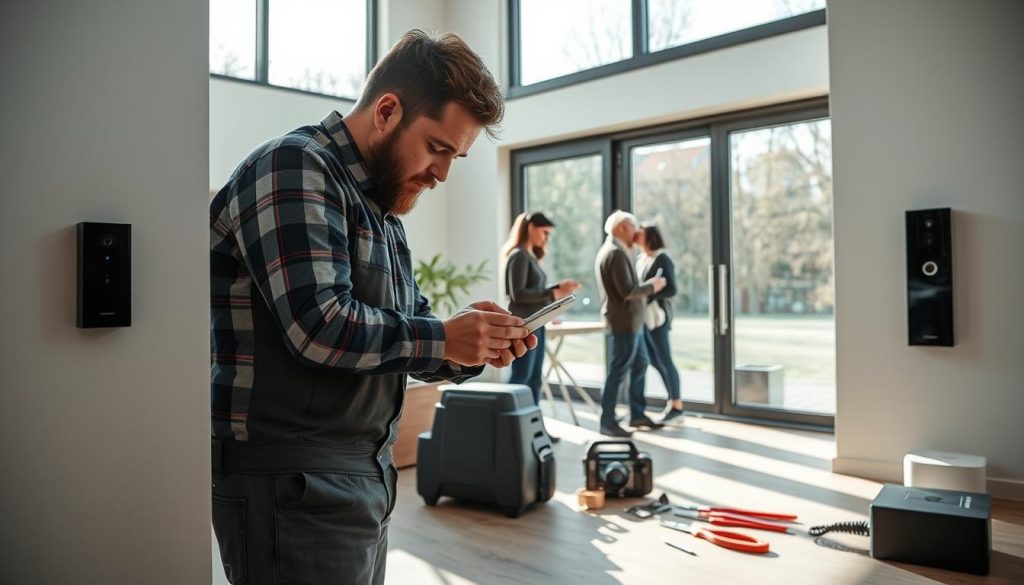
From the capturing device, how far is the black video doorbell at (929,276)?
12.6 ft

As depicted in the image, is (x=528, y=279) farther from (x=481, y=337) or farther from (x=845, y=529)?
(x=481, y=337)

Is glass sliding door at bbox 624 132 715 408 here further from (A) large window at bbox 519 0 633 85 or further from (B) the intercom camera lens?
(B) the intercom camera lens

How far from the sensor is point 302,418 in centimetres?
110

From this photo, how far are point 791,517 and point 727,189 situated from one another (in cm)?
308

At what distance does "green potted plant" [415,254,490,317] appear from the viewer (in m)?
6.73

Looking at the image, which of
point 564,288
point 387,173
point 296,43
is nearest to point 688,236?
point 564,288

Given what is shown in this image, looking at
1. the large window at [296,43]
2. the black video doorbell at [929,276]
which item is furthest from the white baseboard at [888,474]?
the large window at [296,43]

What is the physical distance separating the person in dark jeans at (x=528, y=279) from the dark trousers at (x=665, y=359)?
101 cm

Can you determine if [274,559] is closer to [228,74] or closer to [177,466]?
[177,466]

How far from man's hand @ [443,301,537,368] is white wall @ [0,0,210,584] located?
38 centimetres

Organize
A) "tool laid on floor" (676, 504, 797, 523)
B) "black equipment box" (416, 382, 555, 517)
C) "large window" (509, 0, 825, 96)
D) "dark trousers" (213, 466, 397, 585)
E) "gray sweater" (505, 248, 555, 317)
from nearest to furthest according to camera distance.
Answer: "dark trousers" (213, 466, 397, 585) < "tool laid on floor" (676, 504, 797, 523) < "black equipment box" (416, 382, 555, 517) < "gray sweater" (505, 248, 555, 317) < "large window" (509, 0, 825, 96)

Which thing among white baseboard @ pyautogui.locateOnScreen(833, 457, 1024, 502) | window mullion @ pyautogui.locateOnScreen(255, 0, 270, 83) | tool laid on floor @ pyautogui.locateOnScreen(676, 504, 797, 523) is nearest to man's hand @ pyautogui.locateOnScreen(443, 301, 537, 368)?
tool laid on floor @ pyautogui.locateOnScreen(676, 504, 797, 523)

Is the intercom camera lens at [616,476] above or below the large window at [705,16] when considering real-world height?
below

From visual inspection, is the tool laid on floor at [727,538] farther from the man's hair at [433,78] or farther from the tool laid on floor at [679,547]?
the man's hair at [433,78]
